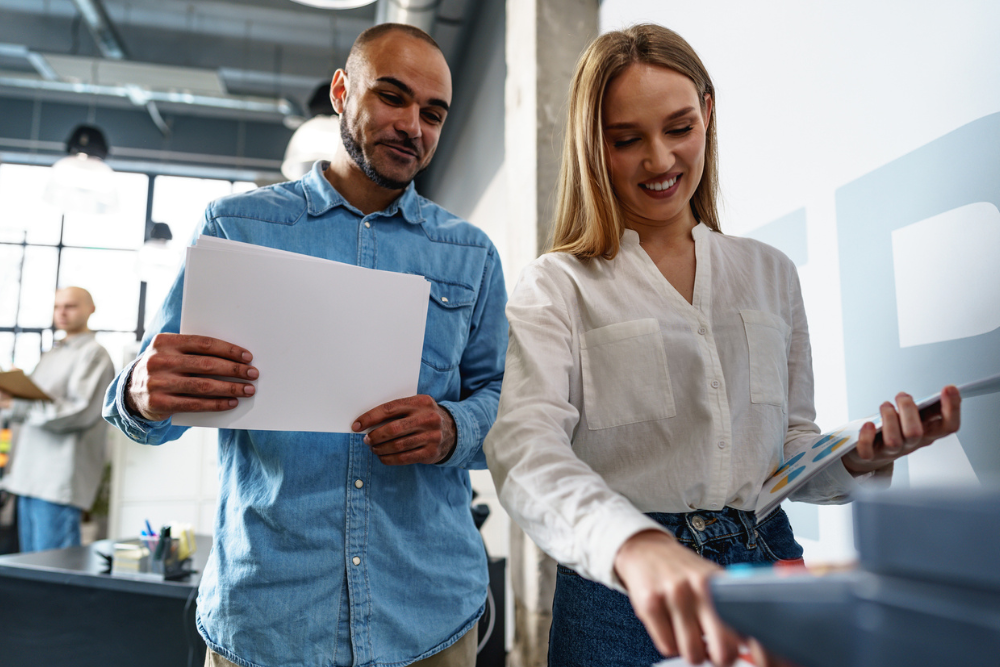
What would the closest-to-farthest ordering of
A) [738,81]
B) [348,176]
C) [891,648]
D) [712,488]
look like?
[891,648] < [712,488] < [348,176] < [738,81]

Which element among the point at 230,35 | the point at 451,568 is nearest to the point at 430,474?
the point at 451,568

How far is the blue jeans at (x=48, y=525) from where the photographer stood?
150 inches

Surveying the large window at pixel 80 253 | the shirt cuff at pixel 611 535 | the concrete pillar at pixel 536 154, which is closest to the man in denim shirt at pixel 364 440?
the shirt cuff at pixel 611 535

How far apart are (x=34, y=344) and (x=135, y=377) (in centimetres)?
813

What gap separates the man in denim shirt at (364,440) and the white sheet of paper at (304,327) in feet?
0.08

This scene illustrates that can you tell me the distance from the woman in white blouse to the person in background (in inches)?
153

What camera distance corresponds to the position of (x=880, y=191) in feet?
3.60

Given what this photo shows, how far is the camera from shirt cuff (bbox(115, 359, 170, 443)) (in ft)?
3.45

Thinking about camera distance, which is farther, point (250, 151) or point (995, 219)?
point (250, 151)

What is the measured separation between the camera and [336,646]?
103 centimetres

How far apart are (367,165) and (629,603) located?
0.88 metres

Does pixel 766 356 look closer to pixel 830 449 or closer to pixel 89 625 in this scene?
pixel 830 449

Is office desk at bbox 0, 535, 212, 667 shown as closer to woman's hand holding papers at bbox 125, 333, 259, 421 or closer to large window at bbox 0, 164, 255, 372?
woman's hand holding papers at bbox 125, 333, 259, 421

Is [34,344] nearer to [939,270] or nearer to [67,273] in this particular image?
[67,273]
